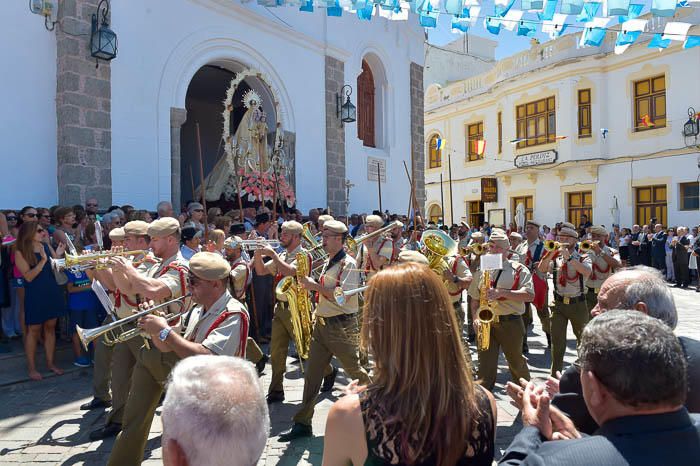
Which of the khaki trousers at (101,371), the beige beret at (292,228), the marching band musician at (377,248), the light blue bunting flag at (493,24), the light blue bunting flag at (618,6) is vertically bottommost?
the khaki trousers at (101,371)

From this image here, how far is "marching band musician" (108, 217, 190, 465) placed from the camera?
3.52 m

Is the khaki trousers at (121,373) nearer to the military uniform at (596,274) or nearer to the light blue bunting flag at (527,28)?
the military uniform at (596,274)

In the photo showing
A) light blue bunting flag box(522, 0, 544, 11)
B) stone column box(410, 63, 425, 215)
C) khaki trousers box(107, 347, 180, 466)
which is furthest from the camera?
stone column box(410, 63, 425, 215)

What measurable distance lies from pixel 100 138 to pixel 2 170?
1.58 metres

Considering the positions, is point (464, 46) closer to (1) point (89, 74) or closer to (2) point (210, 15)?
(2) point (210, 15)

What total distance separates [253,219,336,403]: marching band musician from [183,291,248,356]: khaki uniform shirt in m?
1.94

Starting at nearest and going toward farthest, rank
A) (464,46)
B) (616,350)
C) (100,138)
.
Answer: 1. (616,350)
2. (100,138)
3. (464,46)

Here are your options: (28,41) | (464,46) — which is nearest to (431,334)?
(28,41)

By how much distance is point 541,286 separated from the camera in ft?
25.4

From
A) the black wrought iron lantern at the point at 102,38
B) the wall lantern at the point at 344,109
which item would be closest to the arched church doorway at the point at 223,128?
the wall lantern at the point at 344,109

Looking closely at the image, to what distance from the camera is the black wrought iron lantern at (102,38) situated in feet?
28.7

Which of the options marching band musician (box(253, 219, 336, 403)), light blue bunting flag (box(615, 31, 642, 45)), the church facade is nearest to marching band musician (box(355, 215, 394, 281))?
marching band musician (box(253, 219, 336, 403))

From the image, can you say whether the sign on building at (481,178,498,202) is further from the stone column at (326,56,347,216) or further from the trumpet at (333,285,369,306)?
the trumpet at (333,285,369,306)

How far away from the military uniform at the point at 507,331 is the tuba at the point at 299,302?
1.89m
